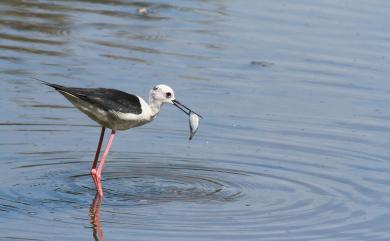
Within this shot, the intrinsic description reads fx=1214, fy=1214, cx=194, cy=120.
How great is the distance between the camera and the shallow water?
884 cm

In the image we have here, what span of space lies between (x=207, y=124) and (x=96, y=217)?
3.00 m

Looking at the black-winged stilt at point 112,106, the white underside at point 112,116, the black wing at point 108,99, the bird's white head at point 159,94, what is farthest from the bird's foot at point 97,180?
the bird's white head at point 159,94

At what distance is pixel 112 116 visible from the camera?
9.55 meters

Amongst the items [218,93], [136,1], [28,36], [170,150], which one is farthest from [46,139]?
[136,1]

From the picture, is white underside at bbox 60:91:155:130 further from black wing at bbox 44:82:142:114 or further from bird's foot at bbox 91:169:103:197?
bird's foot at bbox 91:169:103:197

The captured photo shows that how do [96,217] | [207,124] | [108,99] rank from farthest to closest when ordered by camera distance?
1. [207,124]
2. [108,99]
3. [96,217]

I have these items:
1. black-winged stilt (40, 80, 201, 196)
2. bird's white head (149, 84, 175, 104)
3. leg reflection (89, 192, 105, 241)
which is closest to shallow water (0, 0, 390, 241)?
leg reflection (89, 192, 105, 241)

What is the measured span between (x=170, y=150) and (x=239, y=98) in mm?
1954

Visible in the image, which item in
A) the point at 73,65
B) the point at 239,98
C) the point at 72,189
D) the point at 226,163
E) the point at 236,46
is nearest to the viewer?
the point at 72,189

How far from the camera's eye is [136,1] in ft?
56.7

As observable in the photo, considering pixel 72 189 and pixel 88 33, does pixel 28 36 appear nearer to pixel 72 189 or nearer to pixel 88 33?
pixel 88 33

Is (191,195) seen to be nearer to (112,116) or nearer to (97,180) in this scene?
(97,180)

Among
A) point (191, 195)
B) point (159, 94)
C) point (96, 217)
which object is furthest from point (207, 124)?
point (96, 217)

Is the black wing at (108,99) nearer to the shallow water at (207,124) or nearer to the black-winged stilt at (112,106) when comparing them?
the black-winged stilt at (112,106)
